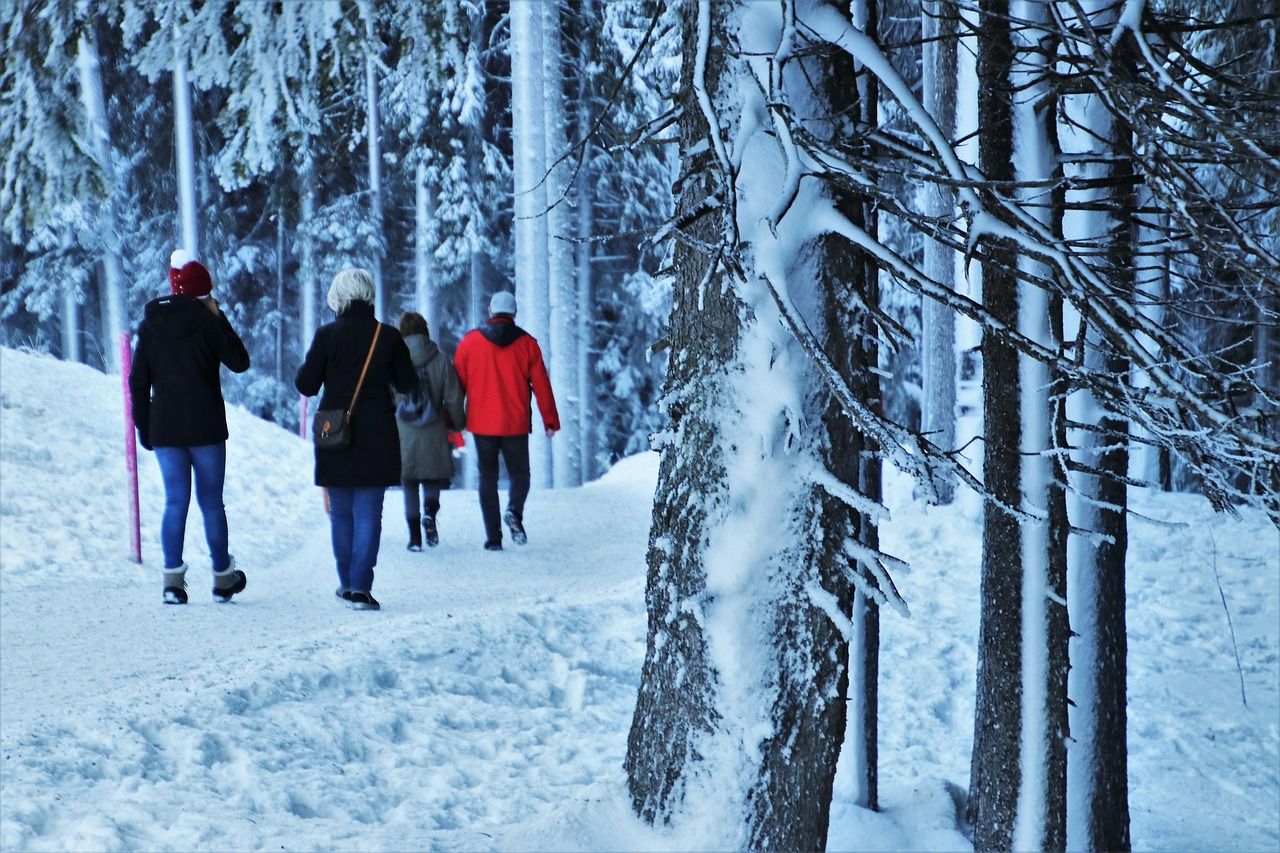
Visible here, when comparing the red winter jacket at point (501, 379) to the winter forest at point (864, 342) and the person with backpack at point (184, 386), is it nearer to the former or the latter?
the person with backpack at point (184, 386)

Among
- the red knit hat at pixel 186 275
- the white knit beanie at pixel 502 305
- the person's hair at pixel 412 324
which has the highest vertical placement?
the red knit hat at pixel 186 275

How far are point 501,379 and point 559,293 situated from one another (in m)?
5.79

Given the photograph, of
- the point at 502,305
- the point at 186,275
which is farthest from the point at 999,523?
the point at 502,305

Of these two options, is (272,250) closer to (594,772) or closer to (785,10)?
(594,772)

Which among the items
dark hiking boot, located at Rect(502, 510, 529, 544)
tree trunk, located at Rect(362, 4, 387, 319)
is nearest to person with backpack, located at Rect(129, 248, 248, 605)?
dark hiking boot, located at Rect(502, 510, 529, 544)

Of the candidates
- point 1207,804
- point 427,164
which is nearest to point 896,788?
point 1207,804

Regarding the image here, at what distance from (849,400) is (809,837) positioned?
133 centimetres

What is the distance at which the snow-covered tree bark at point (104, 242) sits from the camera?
57.3 feet

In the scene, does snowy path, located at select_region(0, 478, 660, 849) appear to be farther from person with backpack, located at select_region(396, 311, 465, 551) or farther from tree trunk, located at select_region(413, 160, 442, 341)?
tree trunk, located at select_region(413, 160, 442, 341)

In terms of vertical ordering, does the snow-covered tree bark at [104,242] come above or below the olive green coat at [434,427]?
above

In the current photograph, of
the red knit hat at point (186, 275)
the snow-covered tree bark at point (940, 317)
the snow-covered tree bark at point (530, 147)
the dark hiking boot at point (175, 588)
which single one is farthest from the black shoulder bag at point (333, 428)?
the snow-covered tree bark at point (530, 147)

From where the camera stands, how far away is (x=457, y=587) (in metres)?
8.44

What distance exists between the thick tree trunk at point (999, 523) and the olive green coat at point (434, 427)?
5735 mm

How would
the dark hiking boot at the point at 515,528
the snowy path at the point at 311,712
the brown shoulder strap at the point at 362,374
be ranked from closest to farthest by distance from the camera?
the snowy path at the point at 311,712 < the brown shoulder strap at the point at 362,374 < the dark hiking boot at the point at 515,528
